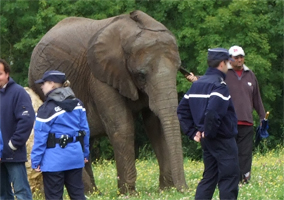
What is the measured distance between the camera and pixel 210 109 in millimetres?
8914

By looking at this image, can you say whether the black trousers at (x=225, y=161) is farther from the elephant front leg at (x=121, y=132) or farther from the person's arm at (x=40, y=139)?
the elephant front leg at (x=121, y=132)

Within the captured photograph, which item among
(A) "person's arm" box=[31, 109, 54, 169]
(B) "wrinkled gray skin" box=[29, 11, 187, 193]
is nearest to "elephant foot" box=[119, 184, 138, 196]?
(B) "wrinkled gray skin" box=[29, 11, 187, 193]

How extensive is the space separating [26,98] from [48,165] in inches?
45.3

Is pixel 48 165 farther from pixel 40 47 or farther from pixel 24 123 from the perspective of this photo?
pixel 40 47

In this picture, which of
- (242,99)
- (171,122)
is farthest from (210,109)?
(242,99)

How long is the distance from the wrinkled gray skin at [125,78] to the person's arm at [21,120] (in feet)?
9.65

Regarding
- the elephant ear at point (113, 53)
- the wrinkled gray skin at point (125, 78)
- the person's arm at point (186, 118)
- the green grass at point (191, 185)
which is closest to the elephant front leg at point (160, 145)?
the wrinkled gray skin at point (125, 78)

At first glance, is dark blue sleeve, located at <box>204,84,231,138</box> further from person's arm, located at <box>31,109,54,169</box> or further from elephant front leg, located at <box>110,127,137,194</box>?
elephant front leg, located at <box>110,127,137,194</box>

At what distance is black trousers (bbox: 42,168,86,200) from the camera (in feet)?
29.8

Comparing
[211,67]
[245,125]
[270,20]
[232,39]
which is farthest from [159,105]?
[270,20]

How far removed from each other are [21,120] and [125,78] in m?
3.56

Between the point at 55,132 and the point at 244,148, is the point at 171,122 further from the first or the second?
the point at 55,132

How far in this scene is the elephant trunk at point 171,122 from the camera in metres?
11.6

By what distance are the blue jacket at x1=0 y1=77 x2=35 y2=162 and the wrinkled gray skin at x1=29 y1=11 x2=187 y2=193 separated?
2.94m
